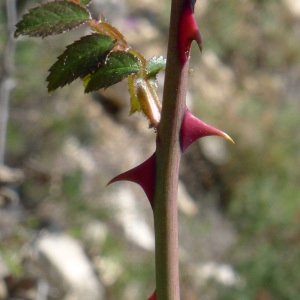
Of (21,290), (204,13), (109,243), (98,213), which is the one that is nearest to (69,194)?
(98,213)

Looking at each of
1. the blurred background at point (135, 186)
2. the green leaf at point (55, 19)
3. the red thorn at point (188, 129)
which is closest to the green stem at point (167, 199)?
the red thorn at point (188, 129)

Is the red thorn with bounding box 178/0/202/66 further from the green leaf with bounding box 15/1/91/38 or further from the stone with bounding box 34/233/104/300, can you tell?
the stone with bounding box 34/233/104/300

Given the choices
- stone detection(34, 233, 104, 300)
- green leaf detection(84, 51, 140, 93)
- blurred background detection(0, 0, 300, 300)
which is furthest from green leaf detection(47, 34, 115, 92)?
stone detection(34, 233, 104, 300)

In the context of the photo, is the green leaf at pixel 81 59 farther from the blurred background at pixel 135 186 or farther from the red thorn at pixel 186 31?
the blurred background at pixel 135 186

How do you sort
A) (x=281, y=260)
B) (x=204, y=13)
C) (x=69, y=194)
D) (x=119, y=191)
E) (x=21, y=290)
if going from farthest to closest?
(x=204, y=13) → (x=119, y=191) → (x=281, y=260) → (x=69, y=194) → (x=21, y=290)

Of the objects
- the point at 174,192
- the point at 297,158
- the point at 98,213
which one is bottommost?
the point at 297,158

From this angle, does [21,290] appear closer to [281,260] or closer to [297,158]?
[281,260]
